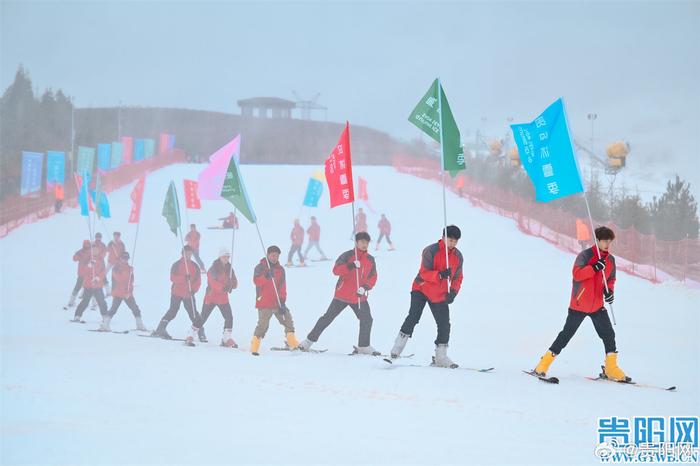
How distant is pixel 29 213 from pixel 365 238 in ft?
86.2

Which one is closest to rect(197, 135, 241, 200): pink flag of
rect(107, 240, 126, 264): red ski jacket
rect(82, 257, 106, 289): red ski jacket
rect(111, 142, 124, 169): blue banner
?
rect(82, 257, 106, 289): red ski jacket

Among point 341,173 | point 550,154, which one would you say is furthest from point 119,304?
point 550,154

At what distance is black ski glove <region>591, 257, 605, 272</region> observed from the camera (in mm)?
7418

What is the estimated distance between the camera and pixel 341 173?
10.3 meters

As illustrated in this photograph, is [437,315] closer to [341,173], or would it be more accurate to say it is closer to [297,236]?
[341,173]

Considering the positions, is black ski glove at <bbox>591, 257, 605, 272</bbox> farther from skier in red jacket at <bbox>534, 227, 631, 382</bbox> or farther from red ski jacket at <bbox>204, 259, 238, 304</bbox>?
red ski jacket at <bbox>204, 259, 238, 304</bbox>

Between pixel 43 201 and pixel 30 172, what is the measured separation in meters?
1.75

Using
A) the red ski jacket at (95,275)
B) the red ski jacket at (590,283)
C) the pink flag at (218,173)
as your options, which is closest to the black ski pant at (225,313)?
the pink flag at (218,173)

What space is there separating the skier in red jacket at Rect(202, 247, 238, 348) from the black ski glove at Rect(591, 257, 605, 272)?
5.29 m

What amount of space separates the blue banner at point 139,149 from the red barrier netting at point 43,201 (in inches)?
134

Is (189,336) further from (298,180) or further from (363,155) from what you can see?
(363,155)

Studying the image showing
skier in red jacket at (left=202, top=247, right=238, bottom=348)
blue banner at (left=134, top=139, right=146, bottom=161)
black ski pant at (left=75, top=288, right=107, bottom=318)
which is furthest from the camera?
blue banner at (left=134, top=139, right=146, bottom=161)

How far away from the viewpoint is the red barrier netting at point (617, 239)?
1819 cm

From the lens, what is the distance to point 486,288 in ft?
59.4
